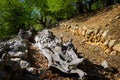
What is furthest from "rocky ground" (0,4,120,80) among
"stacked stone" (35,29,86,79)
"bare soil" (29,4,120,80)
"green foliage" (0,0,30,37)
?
"green foliage" (0,0,30,37)

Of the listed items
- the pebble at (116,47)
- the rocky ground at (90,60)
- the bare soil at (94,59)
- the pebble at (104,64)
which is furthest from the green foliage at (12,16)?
the pebble at (104,64)

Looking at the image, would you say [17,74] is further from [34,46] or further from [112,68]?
[34,46]

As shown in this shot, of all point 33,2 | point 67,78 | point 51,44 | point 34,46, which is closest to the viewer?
point 67,78

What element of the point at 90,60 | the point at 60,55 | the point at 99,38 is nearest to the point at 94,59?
the point at 90,60

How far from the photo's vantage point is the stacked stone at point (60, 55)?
336 inches

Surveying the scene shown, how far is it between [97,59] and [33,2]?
22.5 metres

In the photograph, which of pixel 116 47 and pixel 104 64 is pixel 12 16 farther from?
pixel 104 64

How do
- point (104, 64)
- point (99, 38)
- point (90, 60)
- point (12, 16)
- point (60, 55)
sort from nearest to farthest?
1. point (60, 55)
2. point (104, 64)
3. point (90, 60)
4. point (99, 38)
5. point (12, 16)

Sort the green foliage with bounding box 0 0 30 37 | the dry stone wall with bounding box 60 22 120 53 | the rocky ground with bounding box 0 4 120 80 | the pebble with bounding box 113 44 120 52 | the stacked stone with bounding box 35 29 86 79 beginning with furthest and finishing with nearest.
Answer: the green foliage with bounding box 0 0 30 37, the dry stone wall with bounding box 60 22 120 53, the pebble with bounding box 113 44 120 52, the stacked stone with bounding box 35 29 86 79, the rocky ground with bounding box 0 4 120 80

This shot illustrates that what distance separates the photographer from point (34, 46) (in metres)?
11.8

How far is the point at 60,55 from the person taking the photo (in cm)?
957

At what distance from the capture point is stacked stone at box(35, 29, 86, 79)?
853 centimetres

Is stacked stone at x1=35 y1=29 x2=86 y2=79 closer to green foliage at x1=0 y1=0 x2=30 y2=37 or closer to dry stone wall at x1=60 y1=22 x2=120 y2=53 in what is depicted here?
dry stone wall at x1=60 y1=22 x2=120 y2=53

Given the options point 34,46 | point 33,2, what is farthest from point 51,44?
point 33,2
